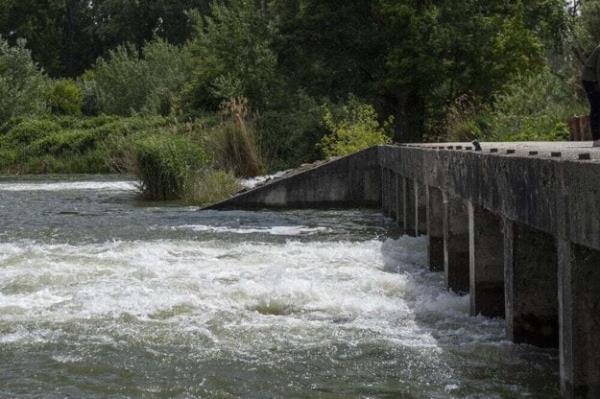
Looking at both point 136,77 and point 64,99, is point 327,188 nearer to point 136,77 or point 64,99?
point 136,77

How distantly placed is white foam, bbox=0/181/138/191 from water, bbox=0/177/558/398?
14.2m

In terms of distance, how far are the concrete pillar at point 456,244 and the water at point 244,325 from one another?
19 cm

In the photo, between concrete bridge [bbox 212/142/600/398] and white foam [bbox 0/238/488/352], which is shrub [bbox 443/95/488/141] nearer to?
white foam [bbox 0/238/488/352]

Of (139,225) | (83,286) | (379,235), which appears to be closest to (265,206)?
(139,225)

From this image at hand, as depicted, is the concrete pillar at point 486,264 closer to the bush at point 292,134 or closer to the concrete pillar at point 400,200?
the concrete pillar at point 400,200

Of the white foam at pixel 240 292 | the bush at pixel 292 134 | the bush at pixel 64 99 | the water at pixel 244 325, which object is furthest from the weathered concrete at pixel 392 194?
the bush at pixel 64 99

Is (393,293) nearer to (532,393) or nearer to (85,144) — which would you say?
(532,393)

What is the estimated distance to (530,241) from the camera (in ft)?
24.6

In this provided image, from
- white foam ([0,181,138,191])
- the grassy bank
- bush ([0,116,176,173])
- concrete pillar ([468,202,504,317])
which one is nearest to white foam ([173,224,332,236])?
the grassy bank

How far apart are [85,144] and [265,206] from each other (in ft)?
72.9

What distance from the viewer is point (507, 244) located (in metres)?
7.67

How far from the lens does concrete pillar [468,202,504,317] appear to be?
884 cm

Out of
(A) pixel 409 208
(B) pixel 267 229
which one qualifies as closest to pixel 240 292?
(A) pixel 409 208

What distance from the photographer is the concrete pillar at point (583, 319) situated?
232 inches
